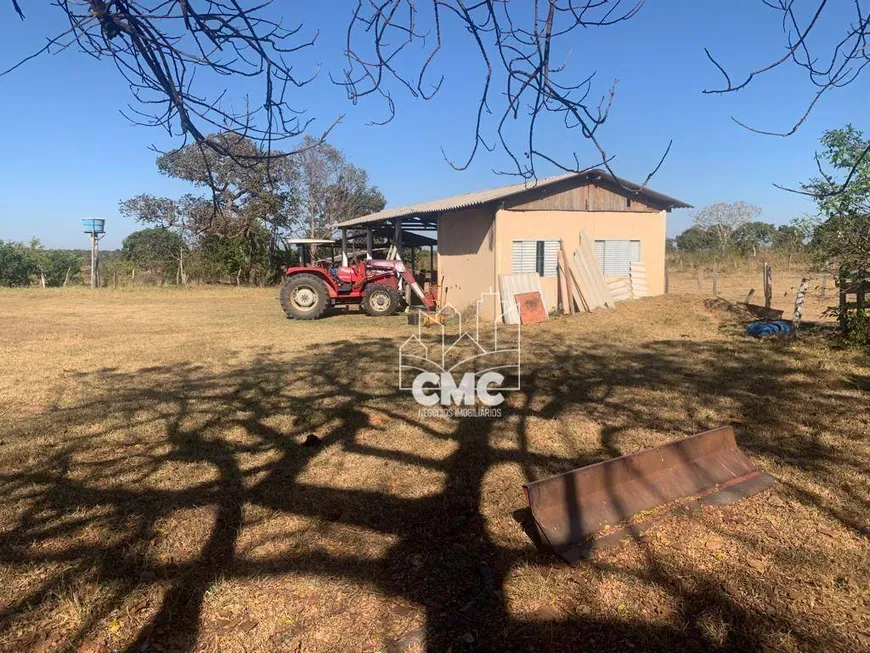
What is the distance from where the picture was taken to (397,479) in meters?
3.67

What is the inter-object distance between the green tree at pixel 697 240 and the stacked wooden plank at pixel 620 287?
1384 inches

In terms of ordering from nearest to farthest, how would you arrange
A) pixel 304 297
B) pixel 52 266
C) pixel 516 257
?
pixel 516 257 → pixel 304 297 → pixel 52 266

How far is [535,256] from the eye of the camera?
39.0ft

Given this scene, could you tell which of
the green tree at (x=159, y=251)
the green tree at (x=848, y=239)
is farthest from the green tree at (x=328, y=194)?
the green tree at (x=848, y=239)

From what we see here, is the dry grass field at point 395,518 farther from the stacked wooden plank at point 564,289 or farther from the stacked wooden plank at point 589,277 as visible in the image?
the stacked wooden plank at point 564,289

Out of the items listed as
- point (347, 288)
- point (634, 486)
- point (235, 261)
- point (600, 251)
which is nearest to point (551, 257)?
point (600, 251)

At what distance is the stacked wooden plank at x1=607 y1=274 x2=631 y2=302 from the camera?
12656 mm

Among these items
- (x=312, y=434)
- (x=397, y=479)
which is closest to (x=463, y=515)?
(x=397, y=479)

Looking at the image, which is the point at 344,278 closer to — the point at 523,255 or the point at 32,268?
the point at 523,255

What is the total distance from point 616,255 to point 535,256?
7.20ft

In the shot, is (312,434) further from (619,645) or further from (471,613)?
(619,645)

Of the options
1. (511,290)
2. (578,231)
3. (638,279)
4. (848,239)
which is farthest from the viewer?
(638,279)

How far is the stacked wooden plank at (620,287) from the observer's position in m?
12.7

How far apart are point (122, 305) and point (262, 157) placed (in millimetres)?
16647
